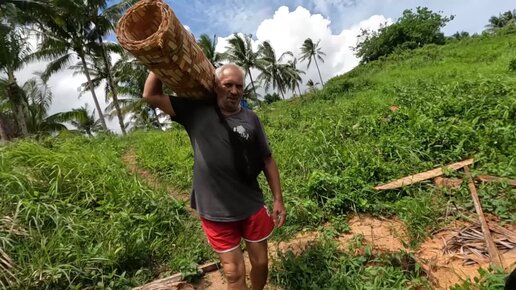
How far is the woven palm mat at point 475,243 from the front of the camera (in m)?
3.02

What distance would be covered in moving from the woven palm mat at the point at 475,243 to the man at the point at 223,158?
1.92m

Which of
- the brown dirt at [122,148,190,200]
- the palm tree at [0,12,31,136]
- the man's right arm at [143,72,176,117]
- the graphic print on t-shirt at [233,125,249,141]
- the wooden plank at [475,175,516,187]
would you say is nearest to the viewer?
the man's right arm at [143,72,176,117]

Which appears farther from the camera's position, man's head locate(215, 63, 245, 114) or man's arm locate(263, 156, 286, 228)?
man's arm locate(263, 156, 286, 228)

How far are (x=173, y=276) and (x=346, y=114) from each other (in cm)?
597

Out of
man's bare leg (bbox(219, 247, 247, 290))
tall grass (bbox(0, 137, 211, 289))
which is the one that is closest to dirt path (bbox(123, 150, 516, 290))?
tall grass (bbox(0, 137, 211, 289))

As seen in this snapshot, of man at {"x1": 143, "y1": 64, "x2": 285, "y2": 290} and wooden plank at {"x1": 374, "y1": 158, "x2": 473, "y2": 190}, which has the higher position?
man at {"x1": 143, "y1": 64, "x2": 285, "y2": 290}

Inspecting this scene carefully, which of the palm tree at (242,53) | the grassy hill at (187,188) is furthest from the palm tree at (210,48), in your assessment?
the grassy hill at (187,188)

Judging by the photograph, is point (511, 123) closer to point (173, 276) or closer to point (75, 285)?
point (173, 276)

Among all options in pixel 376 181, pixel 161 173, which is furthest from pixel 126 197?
pixel 376 181

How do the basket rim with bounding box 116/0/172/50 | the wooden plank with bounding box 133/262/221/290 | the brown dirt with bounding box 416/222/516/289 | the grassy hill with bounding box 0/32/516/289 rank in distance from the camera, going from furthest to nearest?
the grassy hill with bounding box 0/32/516/289
the wooden plank with bounding box 133/262/221/290
the brown dirt with bounding box 416/222/516/289
the basket rim with bounding box 116/0/172/50

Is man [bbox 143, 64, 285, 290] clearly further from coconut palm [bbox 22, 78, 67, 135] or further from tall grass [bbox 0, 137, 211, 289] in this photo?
coconut palm [bbox 22, 78, 67, 135]

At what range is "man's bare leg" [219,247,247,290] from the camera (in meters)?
2.35

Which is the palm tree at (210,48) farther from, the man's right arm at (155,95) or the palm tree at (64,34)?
the man's right arm at (155,95)

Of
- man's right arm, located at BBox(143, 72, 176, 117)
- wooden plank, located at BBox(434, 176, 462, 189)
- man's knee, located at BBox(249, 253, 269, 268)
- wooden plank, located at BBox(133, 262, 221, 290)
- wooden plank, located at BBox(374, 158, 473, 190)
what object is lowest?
wooden plank, located at BBox(434, 176, 462, 189)
